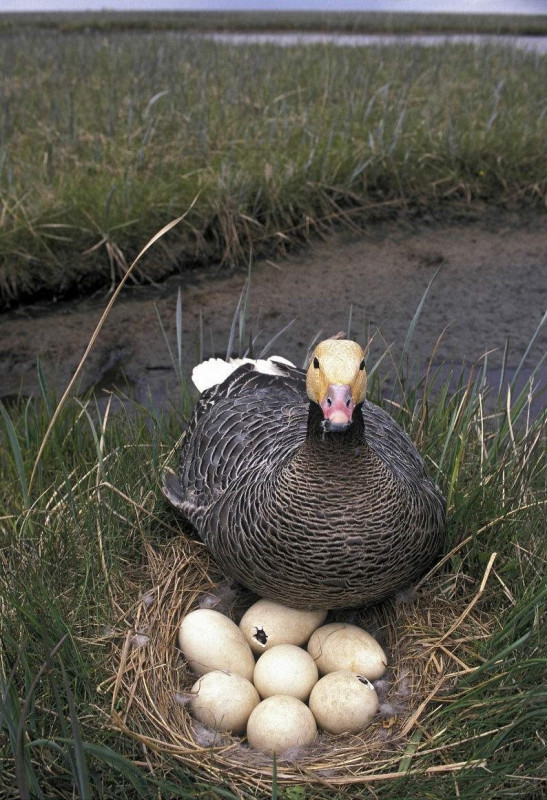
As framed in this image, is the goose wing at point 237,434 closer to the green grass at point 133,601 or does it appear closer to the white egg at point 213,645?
the green grass at point 133,601

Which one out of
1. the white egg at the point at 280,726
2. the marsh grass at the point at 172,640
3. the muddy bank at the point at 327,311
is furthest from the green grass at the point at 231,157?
the white egg at the point at 280,726

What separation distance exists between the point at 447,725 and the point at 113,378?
2827 millimetres

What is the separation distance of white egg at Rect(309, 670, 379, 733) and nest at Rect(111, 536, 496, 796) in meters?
0.03

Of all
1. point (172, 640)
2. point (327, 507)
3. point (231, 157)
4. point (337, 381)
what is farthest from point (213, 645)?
point (231, 157)

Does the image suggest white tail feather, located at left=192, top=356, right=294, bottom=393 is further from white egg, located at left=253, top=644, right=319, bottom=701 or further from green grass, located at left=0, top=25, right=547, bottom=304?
white egg, located at left=253, top=644, right=319, bottom=701

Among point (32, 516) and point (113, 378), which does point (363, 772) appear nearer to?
point (32, 516)

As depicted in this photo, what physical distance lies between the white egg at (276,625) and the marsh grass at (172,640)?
24 cm

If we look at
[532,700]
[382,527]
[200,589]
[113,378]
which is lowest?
[113,378]

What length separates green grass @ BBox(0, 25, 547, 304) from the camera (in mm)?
5066

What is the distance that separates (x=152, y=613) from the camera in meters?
2.63

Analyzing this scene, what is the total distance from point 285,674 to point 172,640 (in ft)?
1.26


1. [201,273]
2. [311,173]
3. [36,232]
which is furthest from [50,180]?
[311,173]

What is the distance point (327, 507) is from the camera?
93.2 inches

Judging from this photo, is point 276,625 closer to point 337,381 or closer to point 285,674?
point 285,674
